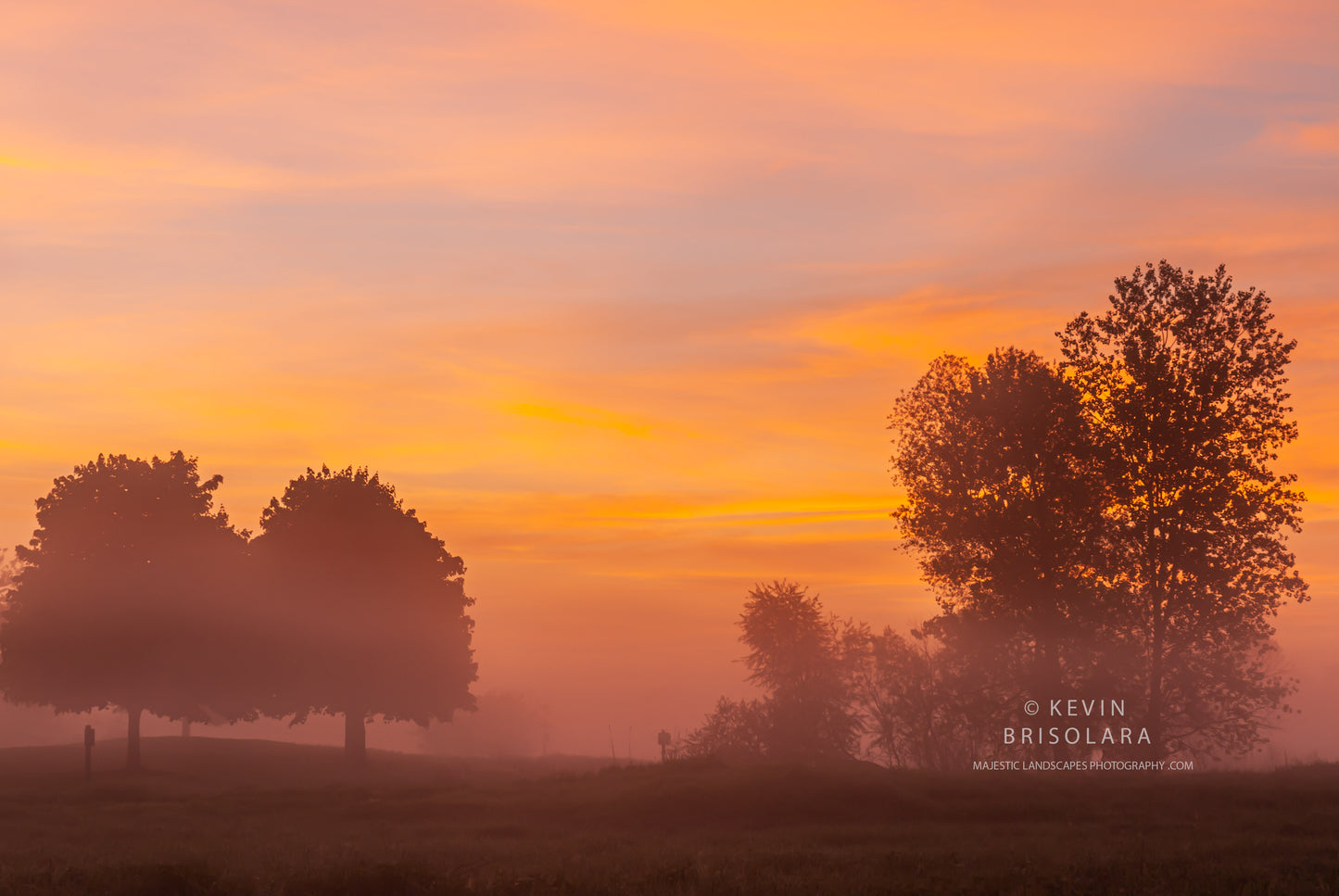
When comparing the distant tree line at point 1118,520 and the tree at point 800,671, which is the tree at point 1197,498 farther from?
the tree at point 800,671

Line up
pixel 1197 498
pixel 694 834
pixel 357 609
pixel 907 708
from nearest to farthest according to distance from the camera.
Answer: pixel 694 834, pixel 1197 498, pixel 357 609, pixel 907 708

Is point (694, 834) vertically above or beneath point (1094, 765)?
above

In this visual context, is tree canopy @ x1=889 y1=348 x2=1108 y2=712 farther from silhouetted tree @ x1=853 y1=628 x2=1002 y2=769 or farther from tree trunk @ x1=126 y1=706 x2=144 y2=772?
tree trunk @ x1=126 y1=706 x2=144 y2=772

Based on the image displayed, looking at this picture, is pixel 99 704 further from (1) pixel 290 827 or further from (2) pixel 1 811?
(1) pixel 290 827

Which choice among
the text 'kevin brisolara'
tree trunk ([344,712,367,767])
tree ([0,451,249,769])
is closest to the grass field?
the text 'kevin brisolara'

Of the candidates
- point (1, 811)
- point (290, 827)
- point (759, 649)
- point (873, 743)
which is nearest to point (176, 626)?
point (1, 811)

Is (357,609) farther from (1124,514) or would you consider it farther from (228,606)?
(1124,514)

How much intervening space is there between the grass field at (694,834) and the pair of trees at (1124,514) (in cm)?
626

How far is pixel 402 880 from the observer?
22.0 metres

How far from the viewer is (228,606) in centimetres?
6306

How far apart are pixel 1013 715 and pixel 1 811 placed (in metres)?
39.4

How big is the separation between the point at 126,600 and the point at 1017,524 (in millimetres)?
44755

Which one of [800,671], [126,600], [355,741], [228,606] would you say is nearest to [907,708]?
[800,671]

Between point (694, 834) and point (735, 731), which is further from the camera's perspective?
point (735, 731)
